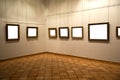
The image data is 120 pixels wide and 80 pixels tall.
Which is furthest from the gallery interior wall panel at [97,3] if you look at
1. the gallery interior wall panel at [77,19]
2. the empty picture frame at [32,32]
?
the empty picture frame at [32,32]

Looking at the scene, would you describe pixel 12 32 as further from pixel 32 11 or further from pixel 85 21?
pixel 85 21

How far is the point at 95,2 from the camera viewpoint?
6.02 m

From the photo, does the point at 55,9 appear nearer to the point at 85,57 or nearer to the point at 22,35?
A: the point at 22,35

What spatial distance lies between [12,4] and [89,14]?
4.18m

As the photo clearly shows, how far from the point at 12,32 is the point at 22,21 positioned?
0.96 meters

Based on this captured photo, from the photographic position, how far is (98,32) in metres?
5.86

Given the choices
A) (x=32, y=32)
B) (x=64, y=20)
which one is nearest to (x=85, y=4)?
(x=64, y=20)

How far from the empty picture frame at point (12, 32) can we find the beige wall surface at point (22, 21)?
0.58ft

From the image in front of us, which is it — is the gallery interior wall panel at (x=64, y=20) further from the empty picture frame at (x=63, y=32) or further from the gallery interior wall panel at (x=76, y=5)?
the gallery interior wall panel at (x=76, y=5)

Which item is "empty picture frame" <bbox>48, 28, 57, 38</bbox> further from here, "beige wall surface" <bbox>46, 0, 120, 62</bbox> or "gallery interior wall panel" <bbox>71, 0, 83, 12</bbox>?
"gallery interior wall panel" <bbox>71, 0, 83, 12</bbox>

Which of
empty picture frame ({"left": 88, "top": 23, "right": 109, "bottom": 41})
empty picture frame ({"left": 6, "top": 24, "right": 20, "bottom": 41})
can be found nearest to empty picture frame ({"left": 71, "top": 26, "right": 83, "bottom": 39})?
empty picture frame ({"left": 88, "top": 23, "right": 109, "bottom": 41})

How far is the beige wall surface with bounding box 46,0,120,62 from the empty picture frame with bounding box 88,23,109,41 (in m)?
0.19

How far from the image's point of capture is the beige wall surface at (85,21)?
17.9 ft

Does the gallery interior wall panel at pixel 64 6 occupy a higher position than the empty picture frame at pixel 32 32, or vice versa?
the gallery interior wall panel at pixel 64 6
